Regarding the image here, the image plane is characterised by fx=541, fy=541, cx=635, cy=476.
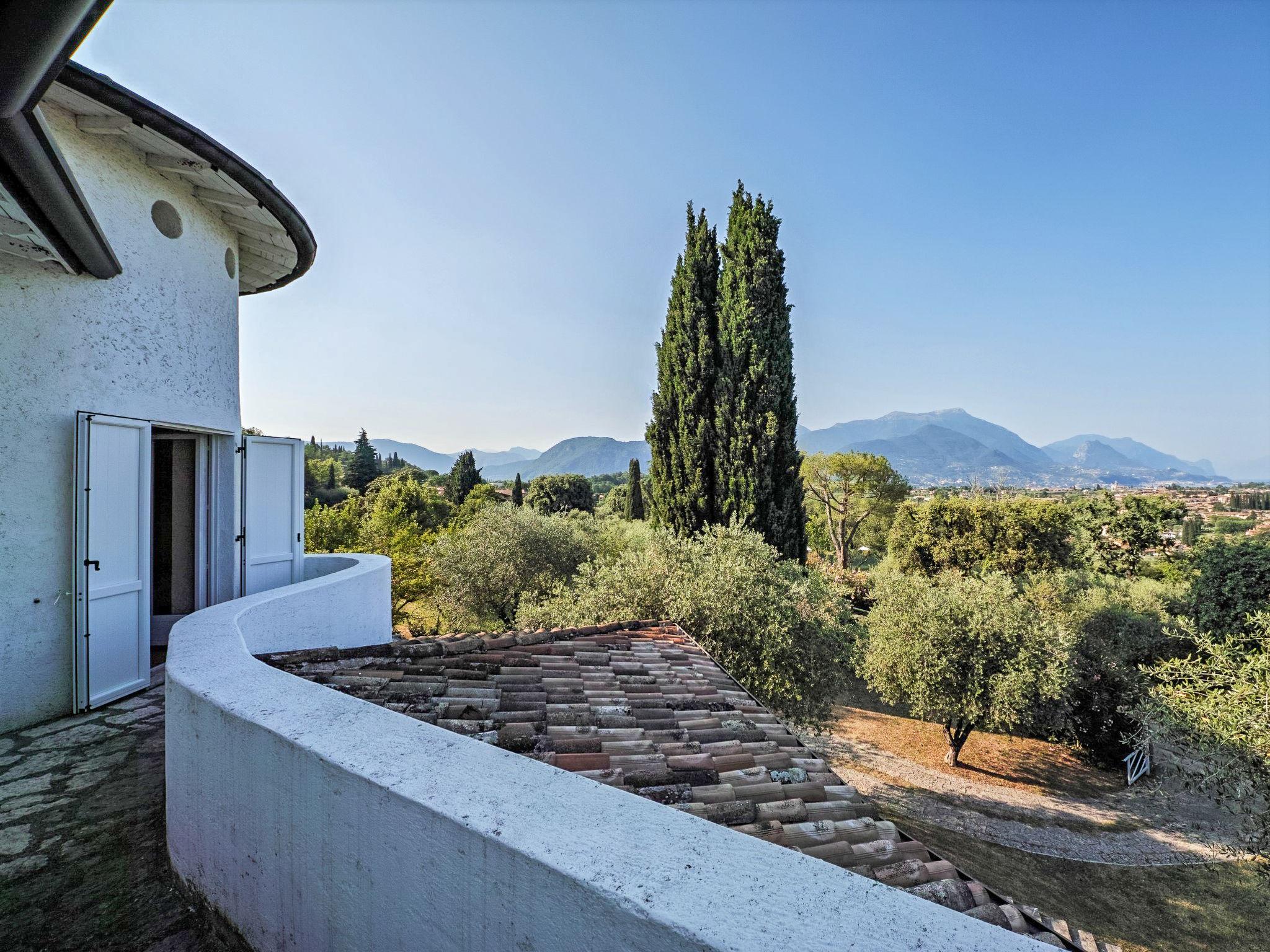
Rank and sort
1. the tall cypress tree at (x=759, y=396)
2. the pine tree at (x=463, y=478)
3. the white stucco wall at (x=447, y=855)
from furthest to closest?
the pine tree at (x=463, y=478)
the tall cypress tree at (x=759, y=396)
the white stucco wall at (x=447, y=855)

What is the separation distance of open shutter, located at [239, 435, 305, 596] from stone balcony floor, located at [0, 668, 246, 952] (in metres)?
2.73

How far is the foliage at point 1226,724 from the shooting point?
7.38m

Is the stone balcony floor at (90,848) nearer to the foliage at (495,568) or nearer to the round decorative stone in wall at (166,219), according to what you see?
the round decorative stone in wall at (166,219)

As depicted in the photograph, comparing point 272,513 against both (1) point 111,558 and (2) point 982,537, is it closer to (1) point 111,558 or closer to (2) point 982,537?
(1) point 111,558

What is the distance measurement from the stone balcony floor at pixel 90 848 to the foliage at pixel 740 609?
7517 mm

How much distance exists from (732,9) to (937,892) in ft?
40.9

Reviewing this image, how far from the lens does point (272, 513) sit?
7371 mm

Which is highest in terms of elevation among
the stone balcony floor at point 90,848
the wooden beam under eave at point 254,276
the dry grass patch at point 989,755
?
the wooden beam under eave at point 254,276

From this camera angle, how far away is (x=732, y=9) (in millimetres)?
9641

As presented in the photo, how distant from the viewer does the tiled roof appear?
7.89ft

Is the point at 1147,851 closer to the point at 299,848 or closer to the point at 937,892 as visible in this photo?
the point at 937,892

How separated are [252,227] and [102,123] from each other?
1.90 m

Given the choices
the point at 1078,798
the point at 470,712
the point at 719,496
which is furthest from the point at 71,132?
the point at 1078,798

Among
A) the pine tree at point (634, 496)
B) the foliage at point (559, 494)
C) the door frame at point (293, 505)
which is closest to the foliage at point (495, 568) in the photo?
the door frame at point (293, 505)
